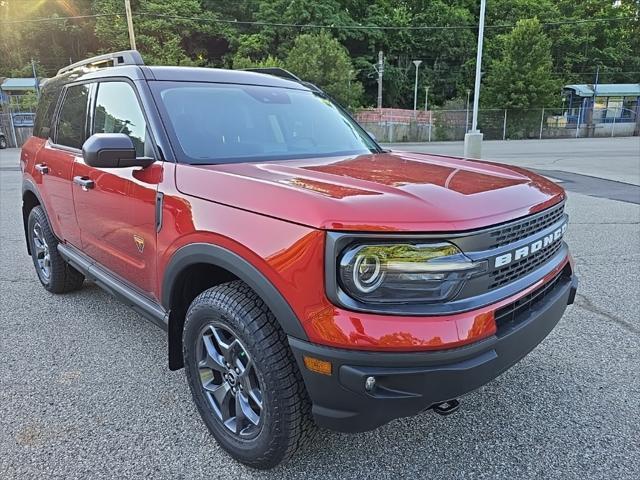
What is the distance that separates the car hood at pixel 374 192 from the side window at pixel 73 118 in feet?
5.50

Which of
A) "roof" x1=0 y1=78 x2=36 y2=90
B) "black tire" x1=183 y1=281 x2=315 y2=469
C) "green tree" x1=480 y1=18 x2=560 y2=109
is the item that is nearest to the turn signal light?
"black tire" x1=183 y1=281 x2=315 y2=469

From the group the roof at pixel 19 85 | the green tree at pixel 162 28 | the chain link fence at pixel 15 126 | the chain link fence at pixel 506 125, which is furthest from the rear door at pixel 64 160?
the roof at pixel 19 85

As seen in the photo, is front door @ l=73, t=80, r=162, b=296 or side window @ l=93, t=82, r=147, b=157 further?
side window @ l=93, t=82, r=147, b=157

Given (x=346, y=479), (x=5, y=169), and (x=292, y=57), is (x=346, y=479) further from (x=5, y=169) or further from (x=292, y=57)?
(x=292, y=57)

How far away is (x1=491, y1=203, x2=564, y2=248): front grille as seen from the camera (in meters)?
1.97

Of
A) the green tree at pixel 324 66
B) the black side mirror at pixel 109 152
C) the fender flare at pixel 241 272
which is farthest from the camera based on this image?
the green tree at pixel 324 66

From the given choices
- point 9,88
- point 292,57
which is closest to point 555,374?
point 292,57

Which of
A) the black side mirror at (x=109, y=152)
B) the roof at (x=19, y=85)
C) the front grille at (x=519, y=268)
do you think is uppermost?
the roof at (x=19, y=85)

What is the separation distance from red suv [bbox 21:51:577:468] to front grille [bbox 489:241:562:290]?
0.4 inches

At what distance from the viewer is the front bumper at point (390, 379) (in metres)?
1.76

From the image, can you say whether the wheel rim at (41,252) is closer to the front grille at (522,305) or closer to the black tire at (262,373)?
the black tire at (262,373)

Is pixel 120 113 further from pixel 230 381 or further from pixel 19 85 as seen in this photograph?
pixel 19 85

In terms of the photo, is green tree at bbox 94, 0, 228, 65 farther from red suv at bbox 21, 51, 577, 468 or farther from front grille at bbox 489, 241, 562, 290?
front grille at bbox 489, 241, 562, 290

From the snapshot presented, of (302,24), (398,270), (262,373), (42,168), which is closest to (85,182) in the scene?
(42,168)
